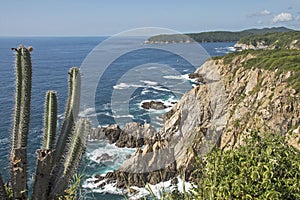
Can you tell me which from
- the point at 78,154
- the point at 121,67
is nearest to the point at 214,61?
the point at 121,67

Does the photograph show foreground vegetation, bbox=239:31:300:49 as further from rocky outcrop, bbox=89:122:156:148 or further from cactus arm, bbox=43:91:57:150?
cactus arm, bbox=43:91:57:150

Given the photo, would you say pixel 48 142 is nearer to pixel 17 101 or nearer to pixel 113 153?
pixel 17 101

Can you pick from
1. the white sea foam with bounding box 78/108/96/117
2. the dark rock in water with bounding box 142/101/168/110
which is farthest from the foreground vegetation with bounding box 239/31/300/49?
the white sea foam with bounding box 78/108/96/117

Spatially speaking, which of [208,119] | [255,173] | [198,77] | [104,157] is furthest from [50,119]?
[198,77]

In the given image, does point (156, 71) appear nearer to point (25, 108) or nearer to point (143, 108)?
point (143, 108)

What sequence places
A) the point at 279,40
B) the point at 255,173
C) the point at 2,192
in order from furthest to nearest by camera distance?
the point at 279,40 → the point at 2,192 → the point at 255,173
